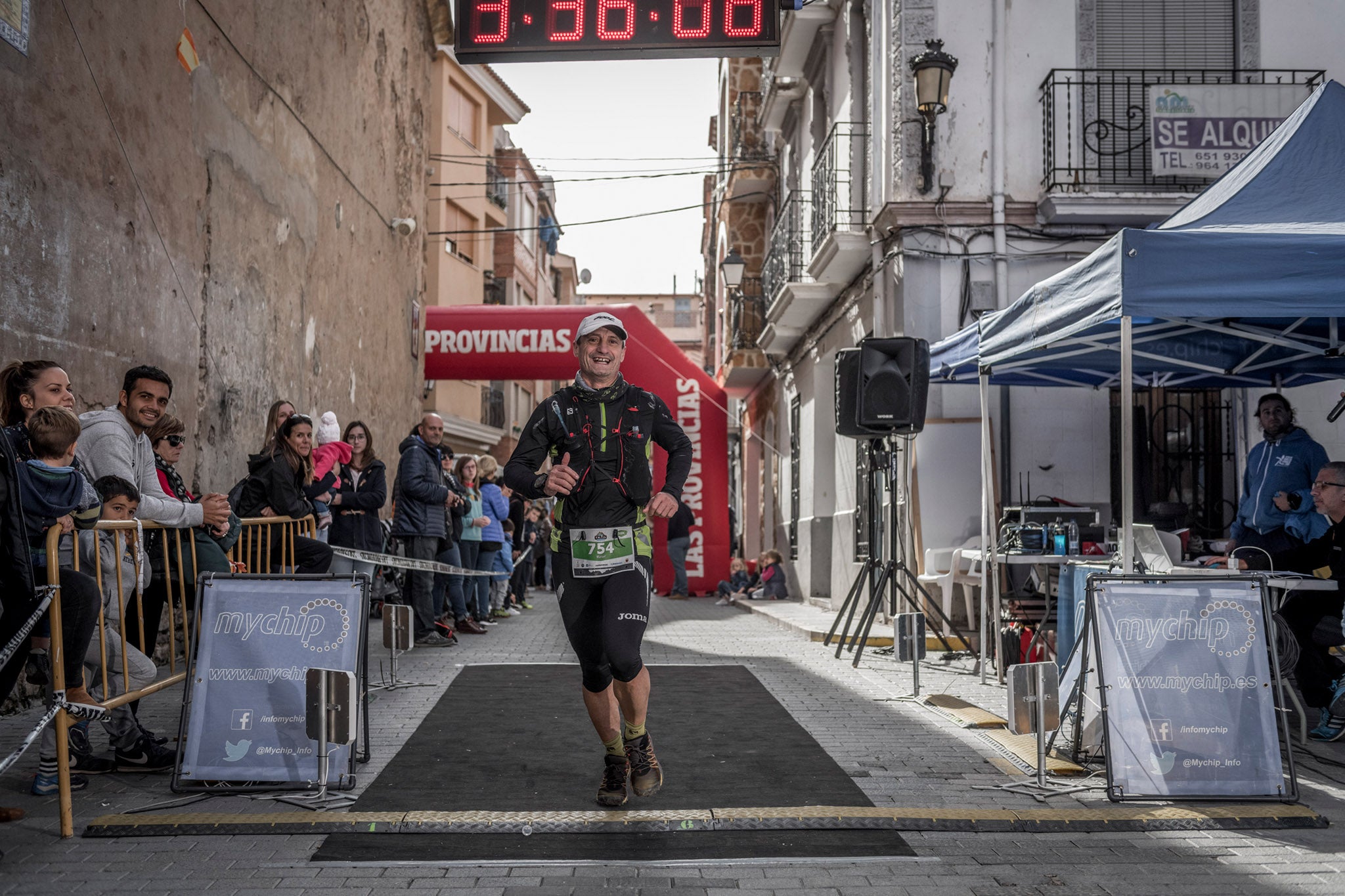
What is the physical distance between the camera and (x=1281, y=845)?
Answer: 4.50 m

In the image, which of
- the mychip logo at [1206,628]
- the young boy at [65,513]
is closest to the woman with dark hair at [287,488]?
the young boy at [65,513]

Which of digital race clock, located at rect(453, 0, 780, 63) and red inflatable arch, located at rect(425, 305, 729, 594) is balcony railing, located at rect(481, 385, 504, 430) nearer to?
red inflatable arch, located at rect(425, 305, 729, 594)

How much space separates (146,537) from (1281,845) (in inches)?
202

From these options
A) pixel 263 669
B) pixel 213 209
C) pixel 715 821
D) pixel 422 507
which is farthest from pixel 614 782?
pixel 213 209

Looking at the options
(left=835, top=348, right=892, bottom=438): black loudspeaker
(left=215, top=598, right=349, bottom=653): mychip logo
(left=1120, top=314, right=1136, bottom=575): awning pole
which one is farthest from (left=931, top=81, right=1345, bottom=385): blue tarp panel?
(left=215, top=598, right=349, bottom=653): mychip logo

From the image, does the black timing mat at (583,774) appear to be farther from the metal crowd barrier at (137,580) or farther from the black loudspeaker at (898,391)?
the black loudspeaker at (898,391)

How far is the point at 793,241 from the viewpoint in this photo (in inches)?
715

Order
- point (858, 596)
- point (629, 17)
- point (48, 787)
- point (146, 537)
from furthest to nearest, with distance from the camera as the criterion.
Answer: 1. point (858, 596)
2. point (629, 17)
3. point (146, 537)
4. point (48, 787)

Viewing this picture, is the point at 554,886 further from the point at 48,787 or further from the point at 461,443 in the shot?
the point at 461,443

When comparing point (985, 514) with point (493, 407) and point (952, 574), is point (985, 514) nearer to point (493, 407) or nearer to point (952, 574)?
point (952, 574)

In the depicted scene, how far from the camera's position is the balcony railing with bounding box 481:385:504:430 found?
1511 inches

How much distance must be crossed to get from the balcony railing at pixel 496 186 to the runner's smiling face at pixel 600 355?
1213 inches

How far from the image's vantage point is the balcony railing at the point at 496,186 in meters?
37.2

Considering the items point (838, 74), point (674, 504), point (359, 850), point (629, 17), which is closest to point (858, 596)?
point (629, 17)
